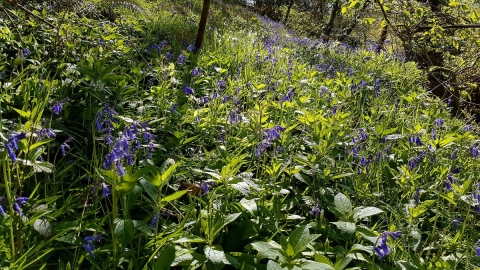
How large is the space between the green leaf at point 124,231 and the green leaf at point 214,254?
27 centimetres

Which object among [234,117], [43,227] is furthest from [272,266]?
[234,117]

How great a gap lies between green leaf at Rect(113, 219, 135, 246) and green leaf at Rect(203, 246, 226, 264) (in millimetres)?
268

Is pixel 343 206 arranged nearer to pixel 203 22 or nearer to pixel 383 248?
A: pixel 383 248

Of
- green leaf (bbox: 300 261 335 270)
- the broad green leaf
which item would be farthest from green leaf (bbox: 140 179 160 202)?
green leaf (bbox: 300 261 335 270)

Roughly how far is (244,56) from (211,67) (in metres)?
0.76

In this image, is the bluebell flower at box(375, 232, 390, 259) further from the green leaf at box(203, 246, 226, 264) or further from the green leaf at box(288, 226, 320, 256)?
the green leaf at box(203, 246, 226, 264)

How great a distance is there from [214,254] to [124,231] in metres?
0.32

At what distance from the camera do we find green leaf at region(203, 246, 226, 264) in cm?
129

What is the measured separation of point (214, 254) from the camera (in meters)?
1.31

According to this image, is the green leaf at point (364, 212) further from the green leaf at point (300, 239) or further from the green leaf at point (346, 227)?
the green leaf at point (300, 239)

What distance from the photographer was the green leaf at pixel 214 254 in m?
1.29

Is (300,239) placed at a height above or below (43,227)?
above

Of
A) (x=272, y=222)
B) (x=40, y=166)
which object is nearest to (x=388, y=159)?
(x=272, y=222)

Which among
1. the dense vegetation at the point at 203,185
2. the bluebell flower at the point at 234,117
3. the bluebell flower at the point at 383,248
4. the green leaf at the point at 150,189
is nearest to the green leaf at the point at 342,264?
the dense vegetation at the point at 203,185
